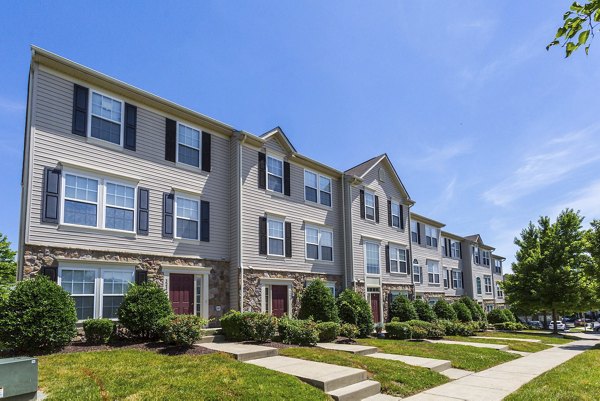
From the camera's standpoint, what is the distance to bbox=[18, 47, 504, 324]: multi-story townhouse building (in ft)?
43.2

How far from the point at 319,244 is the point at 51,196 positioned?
41.7ft

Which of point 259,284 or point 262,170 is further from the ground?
point 262,170

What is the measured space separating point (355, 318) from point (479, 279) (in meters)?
30.5

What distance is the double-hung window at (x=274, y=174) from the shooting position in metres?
20.1

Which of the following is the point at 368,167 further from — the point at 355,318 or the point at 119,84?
the point at 119,84

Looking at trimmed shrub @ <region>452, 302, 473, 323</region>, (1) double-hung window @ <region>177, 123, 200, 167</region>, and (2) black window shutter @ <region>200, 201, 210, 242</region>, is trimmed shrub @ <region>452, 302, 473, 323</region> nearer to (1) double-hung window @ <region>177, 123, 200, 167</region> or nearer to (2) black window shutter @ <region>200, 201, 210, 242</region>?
(2) black window shutter @ <region>200, 201, 210, 242</region>

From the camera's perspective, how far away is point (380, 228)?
1057 inches

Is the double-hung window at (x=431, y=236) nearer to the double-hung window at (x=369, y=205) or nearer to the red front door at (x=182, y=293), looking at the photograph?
the double-hung window at (x=369, y=205)

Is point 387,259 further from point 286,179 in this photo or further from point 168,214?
point 168,214

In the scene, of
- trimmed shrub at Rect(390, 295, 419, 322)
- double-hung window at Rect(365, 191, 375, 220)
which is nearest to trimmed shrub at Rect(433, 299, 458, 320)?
trimmed shrub at Rect(390, 295, 419, 322)

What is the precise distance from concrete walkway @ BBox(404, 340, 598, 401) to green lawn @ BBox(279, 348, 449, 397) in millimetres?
289

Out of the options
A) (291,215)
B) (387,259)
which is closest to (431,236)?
(387,259)

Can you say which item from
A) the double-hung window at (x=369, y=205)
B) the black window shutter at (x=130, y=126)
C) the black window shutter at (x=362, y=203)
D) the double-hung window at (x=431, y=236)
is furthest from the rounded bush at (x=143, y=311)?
the double-hung window at (x=431, y=236)

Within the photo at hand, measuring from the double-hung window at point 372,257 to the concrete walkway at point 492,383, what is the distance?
1045cm
